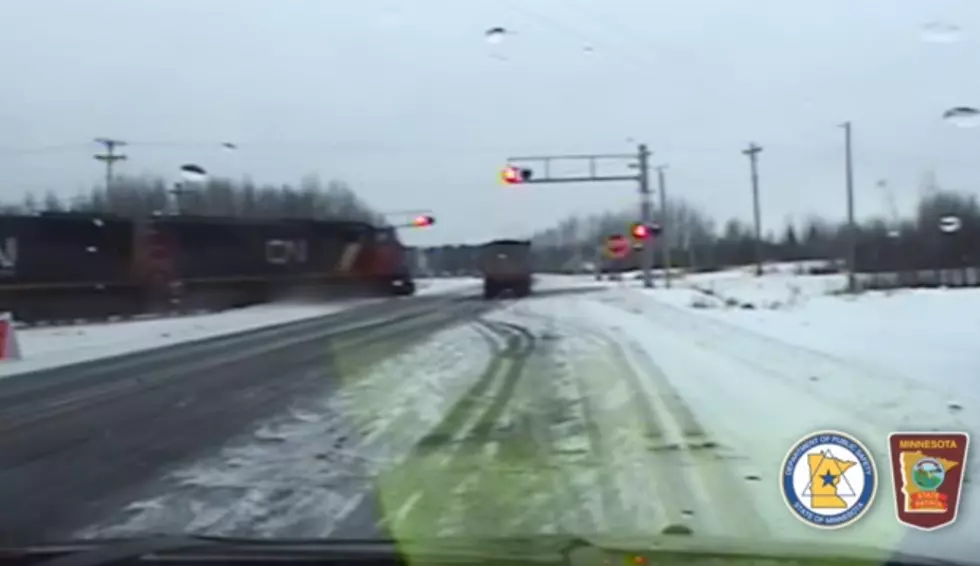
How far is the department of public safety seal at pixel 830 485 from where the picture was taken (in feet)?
19.0

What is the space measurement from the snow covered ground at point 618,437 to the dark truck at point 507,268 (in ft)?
98.6

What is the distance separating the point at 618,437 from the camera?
1091 centimetres

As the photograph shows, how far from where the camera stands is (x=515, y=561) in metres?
4.98

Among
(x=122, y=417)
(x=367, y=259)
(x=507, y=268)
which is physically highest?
(x=367, y=259)

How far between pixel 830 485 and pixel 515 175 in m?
21.2

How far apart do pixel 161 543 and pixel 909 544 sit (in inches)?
136

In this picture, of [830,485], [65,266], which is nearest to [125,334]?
A: [65,266]

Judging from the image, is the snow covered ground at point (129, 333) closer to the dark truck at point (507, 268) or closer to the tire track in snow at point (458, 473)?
the dark truck at point (507, 268)

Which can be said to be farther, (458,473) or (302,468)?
(302,468)

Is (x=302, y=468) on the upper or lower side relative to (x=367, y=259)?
lower

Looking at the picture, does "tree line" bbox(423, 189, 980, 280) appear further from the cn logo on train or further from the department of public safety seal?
the department of public safety seal

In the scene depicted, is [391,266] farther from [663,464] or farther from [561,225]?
[663,464]

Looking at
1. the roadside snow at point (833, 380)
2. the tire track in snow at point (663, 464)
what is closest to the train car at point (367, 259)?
the roadside snow at point (833, 380)

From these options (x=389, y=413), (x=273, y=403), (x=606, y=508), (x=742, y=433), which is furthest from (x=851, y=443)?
(x=273, y=403)
